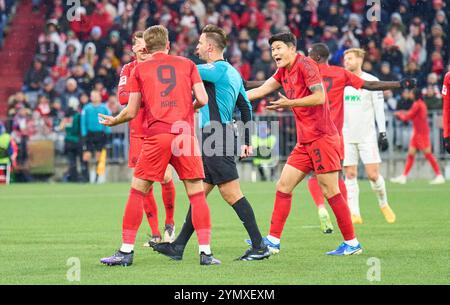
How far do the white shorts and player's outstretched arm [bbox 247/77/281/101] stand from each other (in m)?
4.27

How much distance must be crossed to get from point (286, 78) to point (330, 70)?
2771 millimetres

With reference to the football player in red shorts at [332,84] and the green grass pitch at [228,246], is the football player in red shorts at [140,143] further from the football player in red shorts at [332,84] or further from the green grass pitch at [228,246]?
the football player in red shorts at [332,84]

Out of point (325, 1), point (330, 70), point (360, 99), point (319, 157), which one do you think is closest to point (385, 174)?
point (325, 1)

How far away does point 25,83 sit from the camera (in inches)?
1251

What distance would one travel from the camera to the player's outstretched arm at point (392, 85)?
12.1m

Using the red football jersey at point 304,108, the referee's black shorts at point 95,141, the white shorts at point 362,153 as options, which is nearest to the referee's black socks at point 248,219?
the red football jersey at point 304,108

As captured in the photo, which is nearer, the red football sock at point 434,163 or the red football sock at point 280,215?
the red football sock at point 280,215

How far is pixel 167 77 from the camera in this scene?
9969 mm

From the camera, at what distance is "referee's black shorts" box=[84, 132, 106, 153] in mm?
27516

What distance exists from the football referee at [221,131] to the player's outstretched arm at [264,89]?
619 millimetres

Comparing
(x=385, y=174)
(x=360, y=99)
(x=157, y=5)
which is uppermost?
(x=157, y=5)

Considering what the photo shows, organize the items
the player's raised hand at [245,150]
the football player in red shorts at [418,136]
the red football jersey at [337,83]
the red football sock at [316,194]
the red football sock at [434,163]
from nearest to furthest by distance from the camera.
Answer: the player's raised hand at [245,150] → the red football jersey at [337,83] → the red football sock at [316,194] → the red football sock at [434,163] → the football player in red shorts at [418,136]

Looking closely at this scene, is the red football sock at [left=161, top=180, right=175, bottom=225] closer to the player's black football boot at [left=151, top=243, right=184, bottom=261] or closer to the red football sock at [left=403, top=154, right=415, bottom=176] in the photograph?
the player's black football boot at [left=151, top=243, right=184, bottom=261]

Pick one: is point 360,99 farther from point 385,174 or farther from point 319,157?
point 385,174
